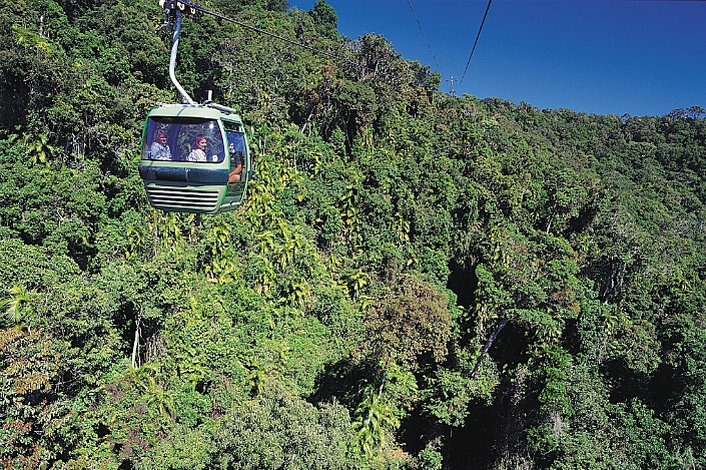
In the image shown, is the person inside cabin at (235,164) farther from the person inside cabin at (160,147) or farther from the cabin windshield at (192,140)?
the person inside cabin at (160,147)

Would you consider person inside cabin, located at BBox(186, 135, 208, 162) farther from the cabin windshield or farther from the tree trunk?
the tree trunk

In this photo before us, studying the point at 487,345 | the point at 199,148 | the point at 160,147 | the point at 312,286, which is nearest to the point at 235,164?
the point at 199,148

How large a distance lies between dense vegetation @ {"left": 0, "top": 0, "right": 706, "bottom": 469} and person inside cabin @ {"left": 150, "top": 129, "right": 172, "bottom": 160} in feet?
19.7

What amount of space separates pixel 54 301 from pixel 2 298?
3.55 feet

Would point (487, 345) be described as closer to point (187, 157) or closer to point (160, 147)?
point (187, 157)

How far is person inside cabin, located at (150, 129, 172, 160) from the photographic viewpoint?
6.42 meters

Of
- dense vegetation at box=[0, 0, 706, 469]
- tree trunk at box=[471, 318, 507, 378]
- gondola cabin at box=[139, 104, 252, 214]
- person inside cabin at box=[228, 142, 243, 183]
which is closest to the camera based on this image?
gondola cabin at box=[139, 104, 252, 214]

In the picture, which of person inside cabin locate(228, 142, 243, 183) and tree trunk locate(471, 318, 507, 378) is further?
tree trunk locate(471, 318, 507, 378)

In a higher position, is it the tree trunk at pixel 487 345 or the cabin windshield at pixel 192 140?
the cabin windshield at pixel 192 140

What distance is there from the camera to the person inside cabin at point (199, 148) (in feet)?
20.8

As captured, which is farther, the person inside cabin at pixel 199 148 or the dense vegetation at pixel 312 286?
the dense vegetation at pixel 312 286

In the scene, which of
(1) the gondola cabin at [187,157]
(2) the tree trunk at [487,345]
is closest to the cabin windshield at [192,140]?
(1) the gondola cabin at [187,157]

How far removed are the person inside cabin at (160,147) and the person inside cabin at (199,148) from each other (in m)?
0.34

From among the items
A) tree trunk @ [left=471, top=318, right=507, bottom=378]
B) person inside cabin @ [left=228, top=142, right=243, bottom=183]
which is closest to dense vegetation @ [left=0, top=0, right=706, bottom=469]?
tree trunk @ [left=471, top=318, right=507, bottom=378]
